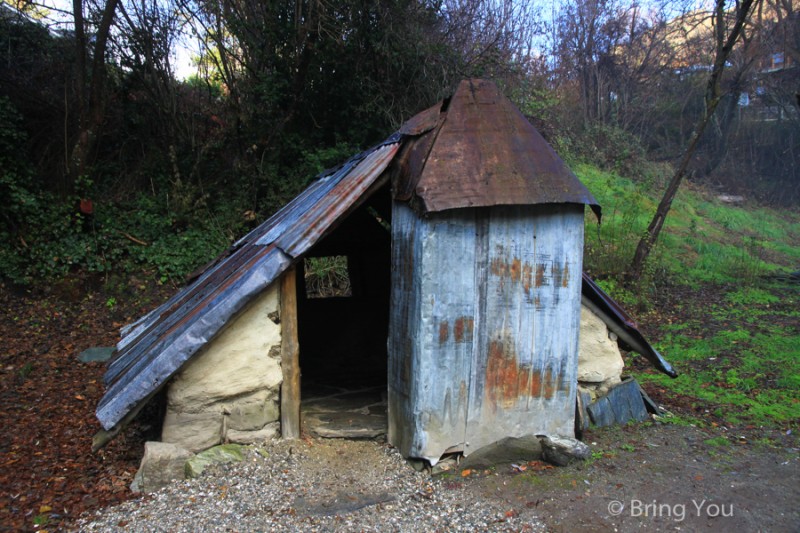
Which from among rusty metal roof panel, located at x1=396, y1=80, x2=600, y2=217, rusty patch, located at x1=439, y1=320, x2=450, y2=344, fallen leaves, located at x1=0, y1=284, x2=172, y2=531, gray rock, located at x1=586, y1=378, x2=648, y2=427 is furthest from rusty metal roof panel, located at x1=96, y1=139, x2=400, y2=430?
gray rock, located at x1=586, y1=378, x2=648, y2=427

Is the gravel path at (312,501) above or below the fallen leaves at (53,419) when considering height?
above

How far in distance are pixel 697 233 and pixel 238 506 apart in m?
14.7

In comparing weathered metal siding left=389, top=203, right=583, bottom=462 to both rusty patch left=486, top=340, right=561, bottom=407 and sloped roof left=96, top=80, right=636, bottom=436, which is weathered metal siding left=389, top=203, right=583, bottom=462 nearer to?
rusty patch left=486, top=340, right=561, bottom=407

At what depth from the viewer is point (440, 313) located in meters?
4.66

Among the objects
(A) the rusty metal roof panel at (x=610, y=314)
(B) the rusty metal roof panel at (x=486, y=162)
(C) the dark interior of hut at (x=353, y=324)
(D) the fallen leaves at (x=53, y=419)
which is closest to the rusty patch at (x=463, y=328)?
(B) the rusty metal roof panel at (x=486, y=162)

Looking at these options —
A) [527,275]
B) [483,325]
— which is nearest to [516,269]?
Result: [527,275]

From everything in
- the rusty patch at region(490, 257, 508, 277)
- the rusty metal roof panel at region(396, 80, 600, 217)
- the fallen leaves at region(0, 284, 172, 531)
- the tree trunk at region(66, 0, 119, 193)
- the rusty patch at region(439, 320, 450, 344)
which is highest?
the tree trunk at region(66, 0, 119, 193)

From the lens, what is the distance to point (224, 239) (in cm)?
1127

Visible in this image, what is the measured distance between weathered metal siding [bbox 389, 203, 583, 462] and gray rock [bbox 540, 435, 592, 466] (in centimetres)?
18

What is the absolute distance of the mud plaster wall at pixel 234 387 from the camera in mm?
4770

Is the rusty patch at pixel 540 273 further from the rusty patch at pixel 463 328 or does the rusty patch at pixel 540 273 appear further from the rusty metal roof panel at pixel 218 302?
the rusty metal roof panel at pixel 218 302

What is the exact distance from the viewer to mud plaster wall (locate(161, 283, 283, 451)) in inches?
188

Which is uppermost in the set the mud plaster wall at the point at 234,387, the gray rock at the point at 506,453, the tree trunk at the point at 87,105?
the tree trunk at the point at 87,105

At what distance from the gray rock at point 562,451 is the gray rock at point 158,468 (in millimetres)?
2943
